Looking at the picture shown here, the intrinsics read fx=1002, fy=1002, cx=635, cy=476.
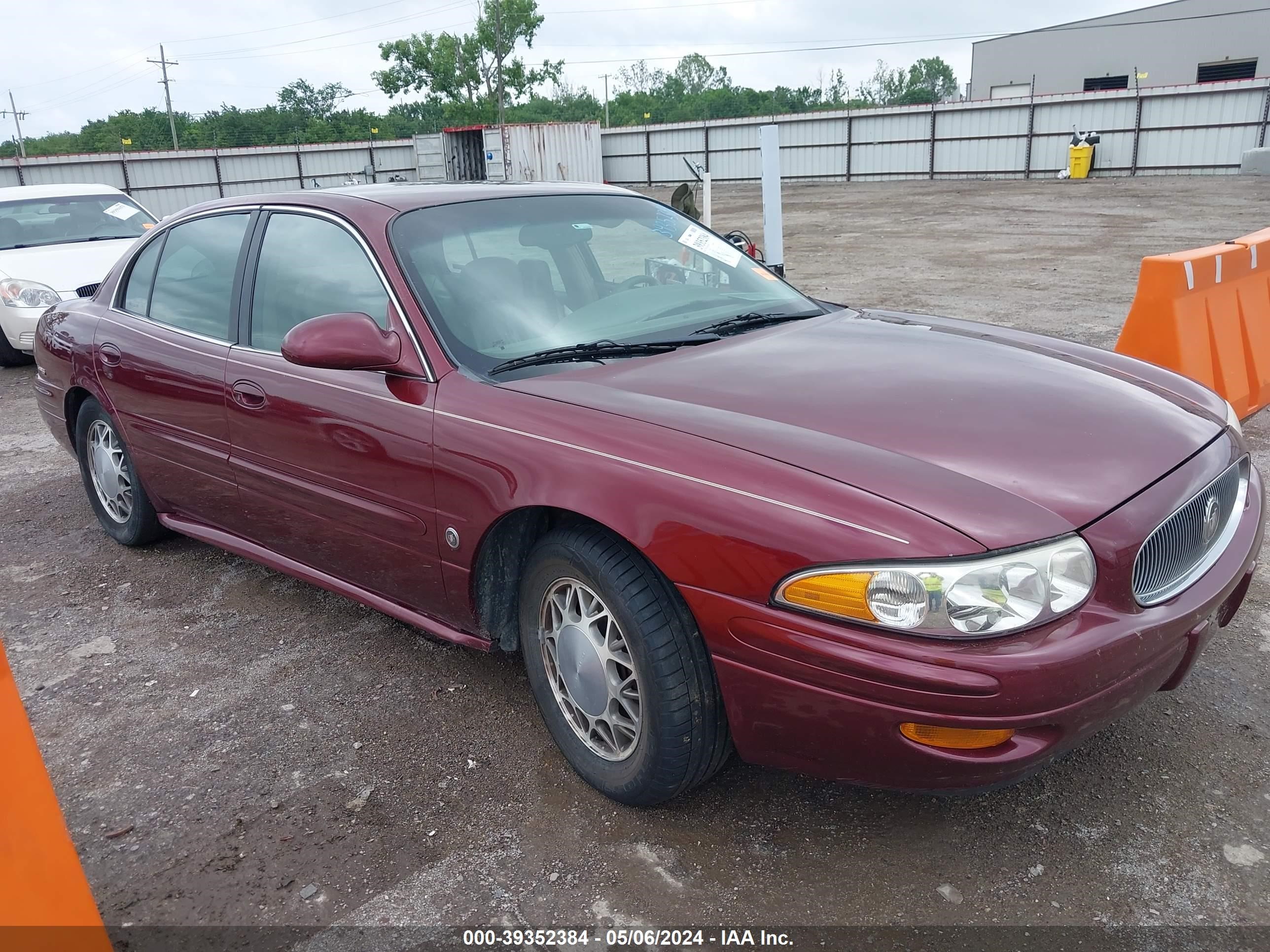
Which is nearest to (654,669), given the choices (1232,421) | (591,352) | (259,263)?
(591,352)

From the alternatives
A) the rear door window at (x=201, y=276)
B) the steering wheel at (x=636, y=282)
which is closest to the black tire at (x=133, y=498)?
the rear door window at (x=201, y=276)

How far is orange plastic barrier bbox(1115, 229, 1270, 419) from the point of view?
5.00 meters

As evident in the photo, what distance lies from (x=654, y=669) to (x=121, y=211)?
30.7 feet

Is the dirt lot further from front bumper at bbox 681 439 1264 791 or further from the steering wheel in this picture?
the steering wheel

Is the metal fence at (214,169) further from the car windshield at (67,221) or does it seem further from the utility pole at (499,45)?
the car windshield at (67,221)

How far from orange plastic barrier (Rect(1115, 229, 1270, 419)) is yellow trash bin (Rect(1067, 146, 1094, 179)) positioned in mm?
21102

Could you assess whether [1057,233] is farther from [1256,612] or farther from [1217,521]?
[1217,521]

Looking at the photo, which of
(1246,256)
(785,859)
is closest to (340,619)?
(785,859)

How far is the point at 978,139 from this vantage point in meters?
26.9

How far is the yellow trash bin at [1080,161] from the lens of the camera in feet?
80.8

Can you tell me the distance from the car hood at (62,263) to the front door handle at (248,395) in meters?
5.70

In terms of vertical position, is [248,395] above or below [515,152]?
below

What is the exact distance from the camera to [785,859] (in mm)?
2430

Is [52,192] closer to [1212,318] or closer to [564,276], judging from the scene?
[564,276]
